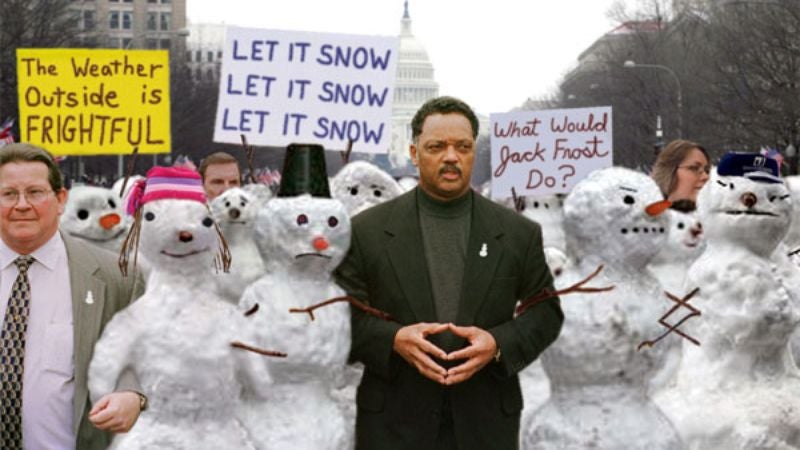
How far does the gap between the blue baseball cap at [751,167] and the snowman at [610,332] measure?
920 millimetres

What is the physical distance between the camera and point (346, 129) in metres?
6.11

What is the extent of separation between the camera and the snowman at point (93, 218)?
779cm

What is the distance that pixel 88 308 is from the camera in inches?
179

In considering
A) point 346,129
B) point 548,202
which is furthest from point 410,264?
point 548,202

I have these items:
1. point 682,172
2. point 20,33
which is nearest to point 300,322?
point 682,172

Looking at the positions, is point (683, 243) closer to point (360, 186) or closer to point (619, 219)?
point (360, 186)

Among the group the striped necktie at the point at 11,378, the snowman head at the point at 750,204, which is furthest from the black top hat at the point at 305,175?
the snowman head at the point at 750,204

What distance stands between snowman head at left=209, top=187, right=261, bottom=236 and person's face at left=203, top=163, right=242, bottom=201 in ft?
3.38

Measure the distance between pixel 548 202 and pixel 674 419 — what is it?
2.38 m

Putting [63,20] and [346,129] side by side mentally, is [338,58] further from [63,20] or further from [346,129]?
[63,20]

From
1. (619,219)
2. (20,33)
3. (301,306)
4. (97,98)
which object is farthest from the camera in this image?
(20,33)

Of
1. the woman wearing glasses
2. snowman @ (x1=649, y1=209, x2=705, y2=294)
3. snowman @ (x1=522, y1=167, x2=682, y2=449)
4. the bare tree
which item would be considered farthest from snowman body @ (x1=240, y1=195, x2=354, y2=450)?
the bare tree

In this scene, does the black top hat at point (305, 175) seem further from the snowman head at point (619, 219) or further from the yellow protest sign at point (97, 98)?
the yellow protest sign at point (97, 98)

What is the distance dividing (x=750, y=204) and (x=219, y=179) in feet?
12.8
